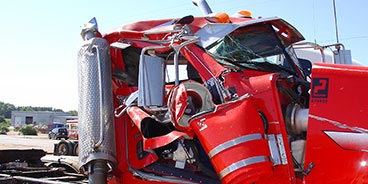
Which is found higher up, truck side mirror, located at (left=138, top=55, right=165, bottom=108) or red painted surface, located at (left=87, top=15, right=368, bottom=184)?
truck side mirror, located at (left=138, top=55, right=165, bottom=108)

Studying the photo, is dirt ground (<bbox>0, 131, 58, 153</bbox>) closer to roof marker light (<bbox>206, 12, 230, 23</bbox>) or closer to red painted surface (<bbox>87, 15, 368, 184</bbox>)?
roof marker light (<bbox>206, 12, 230, 23</bbox>)

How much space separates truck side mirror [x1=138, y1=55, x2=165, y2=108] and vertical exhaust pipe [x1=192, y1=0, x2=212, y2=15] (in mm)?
1396

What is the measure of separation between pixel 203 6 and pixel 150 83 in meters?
1.64

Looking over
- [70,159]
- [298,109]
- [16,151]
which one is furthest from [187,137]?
[16,151]

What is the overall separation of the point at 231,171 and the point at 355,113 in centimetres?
93

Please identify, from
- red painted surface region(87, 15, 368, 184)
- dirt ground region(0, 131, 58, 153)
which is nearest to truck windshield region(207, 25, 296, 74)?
red painted surface region(87, 15, 368, 184)

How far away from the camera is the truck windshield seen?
4.11 m

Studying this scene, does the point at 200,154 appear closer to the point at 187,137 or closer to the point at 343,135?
the point at 187,137

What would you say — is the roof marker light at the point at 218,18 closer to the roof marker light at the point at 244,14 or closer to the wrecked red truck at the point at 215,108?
the wrecked red truck at the point at 215,108

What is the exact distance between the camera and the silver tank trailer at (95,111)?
14.9ft

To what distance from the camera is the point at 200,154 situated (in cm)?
414

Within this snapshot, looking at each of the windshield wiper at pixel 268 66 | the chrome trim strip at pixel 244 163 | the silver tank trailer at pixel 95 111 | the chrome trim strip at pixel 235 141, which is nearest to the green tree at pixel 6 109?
the silver tank trailer at pixel 95 111

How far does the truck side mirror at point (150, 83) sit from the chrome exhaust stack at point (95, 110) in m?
0.67

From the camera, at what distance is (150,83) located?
4078mm
